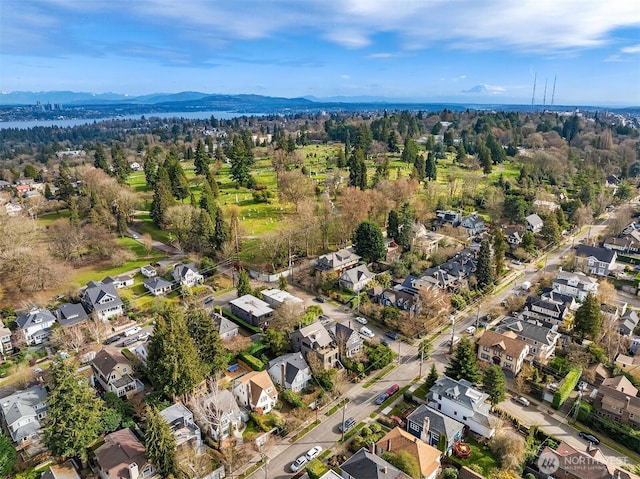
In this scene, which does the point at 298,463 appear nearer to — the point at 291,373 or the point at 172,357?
the point at 291,373

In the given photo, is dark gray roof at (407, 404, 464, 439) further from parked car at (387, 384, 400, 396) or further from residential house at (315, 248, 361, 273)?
residential house at (315, 248, 361, 273)

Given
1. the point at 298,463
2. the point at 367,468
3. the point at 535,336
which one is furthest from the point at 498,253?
the point at 298,463

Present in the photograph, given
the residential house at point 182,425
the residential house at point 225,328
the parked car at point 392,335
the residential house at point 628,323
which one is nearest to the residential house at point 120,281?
the residential house at point 225,328

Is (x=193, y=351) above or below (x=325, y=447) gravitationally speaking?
above

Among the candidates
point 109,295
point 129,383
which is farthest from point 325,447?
point 109,295

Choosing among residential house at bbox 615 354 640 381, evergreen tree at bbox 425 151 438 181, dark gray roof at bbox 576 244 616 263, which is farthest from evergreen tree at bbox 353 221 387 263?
evergreen tree at bbox 425 151 438 181

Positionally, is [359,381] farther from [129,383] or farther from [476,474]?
[129,383]

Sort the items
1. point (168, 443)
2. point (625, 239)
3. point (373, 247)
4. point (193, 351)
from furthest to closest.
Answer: point (625, 239)
point (373, 247)
point (193, 351)
point (168, 443)
